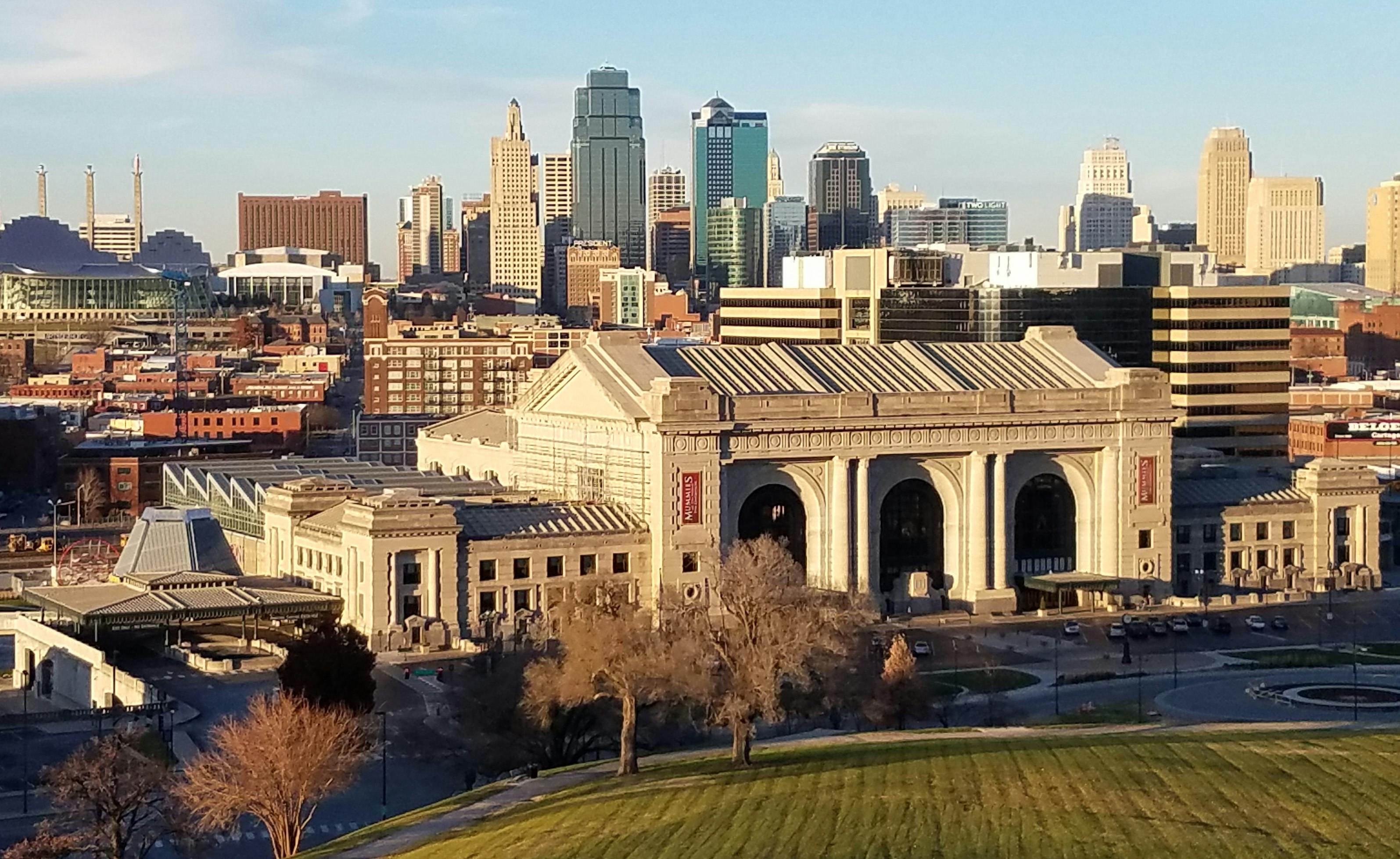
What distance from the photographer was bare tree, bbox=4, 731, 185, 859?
6512 cm

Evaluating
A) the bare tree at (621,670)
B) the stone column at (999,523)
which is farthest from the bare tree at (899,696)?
the stone column at (999,523)

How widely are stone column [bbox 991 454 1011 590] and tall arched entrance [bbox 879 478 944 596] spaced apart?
2.41m

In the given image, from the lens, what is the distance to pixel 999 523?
118625 millimetres

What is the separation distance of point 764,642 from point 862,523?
42.9 metres

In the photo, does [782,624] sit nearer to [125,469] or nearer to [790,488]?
[790,488]

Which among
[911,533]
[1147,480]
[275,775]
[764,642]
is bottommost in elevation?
[275,775]

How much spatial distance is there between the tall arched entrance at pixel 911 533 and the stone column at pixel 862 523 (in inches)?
75.8

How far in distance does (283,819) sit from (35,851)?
22.0ft

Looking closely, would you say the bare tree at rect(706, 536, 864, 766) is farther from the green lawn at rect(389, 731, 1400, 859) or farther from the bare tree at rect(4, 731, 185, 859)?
the bare tree at rect(4, 731, 185, 859)

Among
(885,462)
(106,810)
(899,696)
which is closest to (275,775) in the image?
(106,810)

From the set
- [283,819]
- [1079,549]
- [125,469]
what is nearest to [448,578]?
[1079,549]

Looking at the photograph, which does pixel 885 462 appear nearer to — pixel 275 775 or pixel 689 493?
pixel 689 493

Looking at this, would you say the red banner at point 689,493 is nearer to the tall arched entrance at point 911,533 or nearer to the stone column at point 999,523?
the tall arched entrance at point 911,533

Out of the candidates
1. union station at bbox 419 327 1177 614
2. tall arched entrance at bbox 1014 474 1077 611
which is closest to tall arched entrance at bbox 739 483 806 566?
union station at bbox 419 327 1177 614
